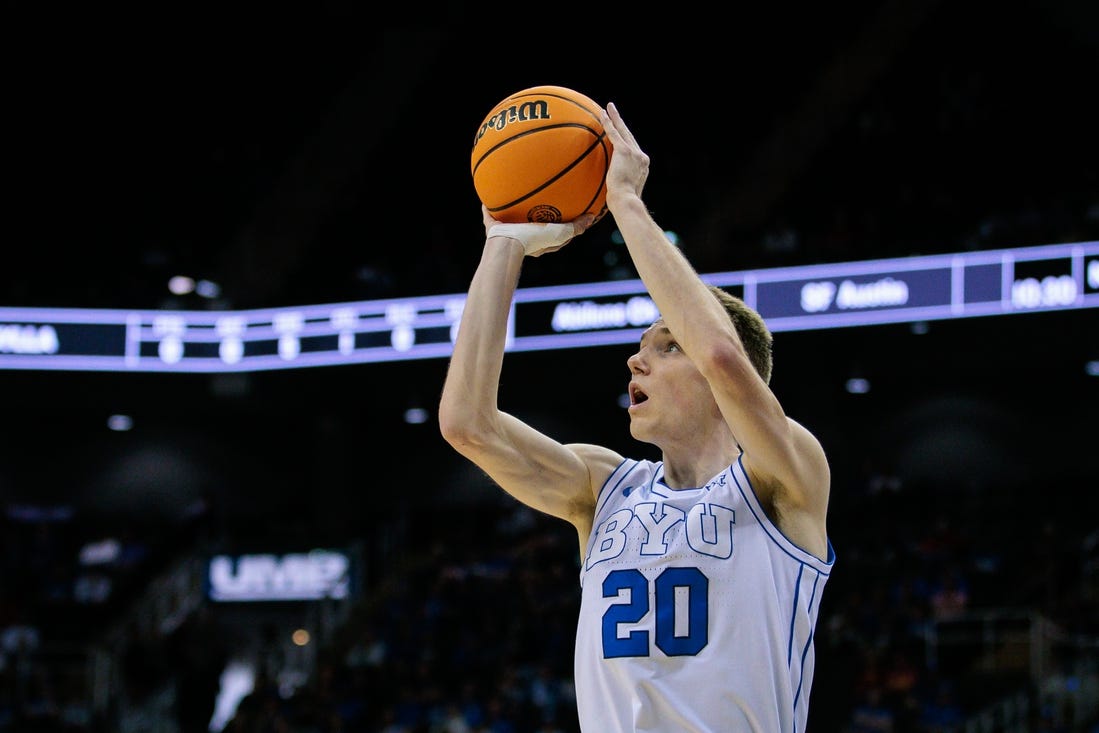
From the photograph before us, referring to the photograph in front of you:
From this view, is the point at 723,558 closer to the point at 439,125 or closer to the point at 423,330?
the point at 423,330

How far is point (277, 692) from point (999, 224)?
811 centimetres

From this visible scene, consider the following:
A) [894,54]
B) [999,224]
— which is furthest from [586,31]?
[999,224]

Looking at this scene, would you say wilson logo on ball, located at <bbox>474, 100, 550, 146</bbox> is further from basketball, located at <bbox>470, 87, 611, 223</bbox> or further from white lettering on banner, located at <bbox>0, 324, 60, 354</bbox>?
white lettering on banner, located at <bbox>0, 324, 60, 354</bbox>

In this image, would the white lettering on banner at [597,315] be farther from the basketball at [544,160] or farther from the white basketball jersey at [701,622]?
the white basketball jersey at [701,622]

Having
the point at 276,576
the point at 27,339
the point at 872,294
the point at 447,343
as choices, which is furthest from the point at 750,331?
the point at 276,576

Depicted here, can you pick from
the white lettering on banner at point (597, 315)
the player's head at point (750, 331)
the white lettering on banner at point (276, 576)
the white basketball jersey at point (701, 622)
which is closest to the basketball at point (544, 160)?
the player's head at point (750, 331)

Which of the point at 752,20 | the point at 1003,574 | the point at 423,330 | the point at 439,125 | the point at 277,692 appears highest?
the point at 752,20

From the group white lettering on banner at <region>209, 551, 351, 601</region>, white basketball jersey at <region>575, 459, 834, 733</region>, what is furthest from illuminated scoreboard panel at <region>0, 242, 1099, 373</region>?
white basketball jersey at <region>575, 459, 834, 733</region>

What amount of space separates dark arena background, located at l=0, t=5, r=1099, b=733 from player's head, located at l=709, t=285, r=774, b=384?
8267 millimetres

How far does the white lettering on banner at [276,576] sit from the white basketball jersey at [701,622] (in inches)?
625

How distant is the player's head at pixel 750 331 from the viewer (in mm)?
3123

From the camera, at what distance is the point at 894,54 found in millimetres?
20797

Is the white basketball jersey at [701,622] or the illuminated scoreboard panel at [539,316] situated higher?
the illuminated scoreboard panel at [539,316]

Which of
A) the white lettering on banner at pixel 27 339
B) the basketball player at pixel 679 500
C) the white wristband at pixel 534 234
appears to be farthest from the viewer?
the white lettering on banner at pixel 27 339
